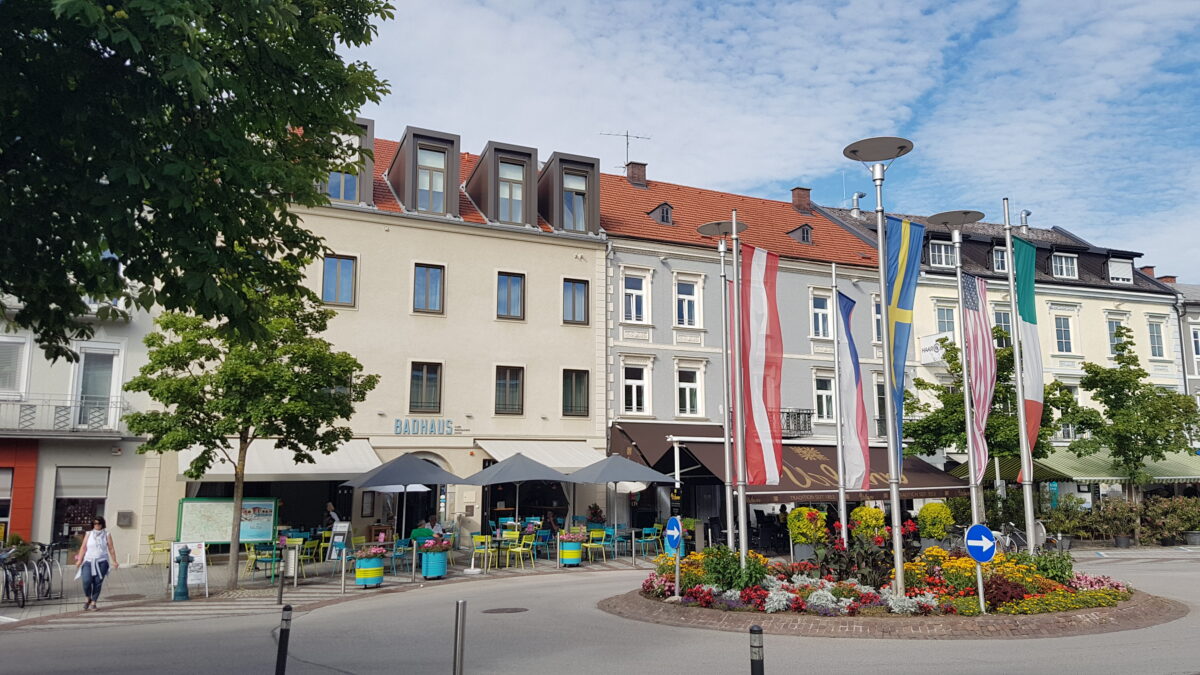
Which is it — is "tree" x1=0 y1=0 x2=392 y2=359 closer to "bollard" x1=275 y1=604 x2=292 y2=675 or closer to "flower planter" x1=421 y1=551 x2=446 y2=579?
"bollard" x1=275 y1=604 x2=292 y2=675

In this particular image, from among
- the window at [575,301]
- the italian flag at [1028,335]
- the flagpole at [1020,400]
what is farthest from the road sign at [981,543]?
the window at [575,301]

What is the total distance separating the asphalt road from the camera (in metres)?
10.8

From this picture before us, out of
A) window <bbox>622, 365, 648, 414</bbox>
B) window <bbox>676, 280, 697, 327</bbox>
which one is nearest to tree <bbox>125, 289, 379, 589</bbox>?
window <bbox>622, 365, 648, 414</bbox>

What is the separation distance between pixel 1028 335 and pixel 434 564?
1345cm

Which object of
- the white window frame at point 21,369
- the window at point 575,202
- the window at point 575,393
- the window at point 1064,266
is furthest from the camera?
the window at point 1064,266

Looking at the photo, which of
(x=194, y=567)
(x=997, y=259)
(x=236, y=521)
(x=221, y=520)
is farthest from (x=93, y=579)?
(x=997, y=259)

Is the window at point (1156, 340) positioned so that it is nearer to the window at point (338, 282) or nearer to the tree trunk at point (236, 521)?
the window at point (338, 282)

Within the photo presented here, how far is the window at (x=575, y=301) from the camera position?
3160cm

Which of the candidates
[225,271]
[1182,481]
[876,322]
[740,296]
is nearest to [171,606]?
[225,271]

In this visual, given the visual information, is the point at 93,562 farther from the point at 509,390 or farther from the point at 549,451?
the point at 509,390

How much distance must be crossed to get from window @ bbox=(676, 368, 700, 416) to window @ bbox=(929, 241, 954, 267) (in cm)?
1222

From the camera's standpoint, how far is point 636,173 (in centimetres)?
3834

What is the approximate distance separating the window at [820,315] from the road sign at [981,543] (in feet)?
74.7

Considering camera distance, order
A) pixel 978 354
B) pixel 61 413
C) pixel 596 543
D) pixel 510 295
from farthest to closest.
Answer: pixel 510 295, pixel 596 543, pixel 61 413, pixel 978 354
